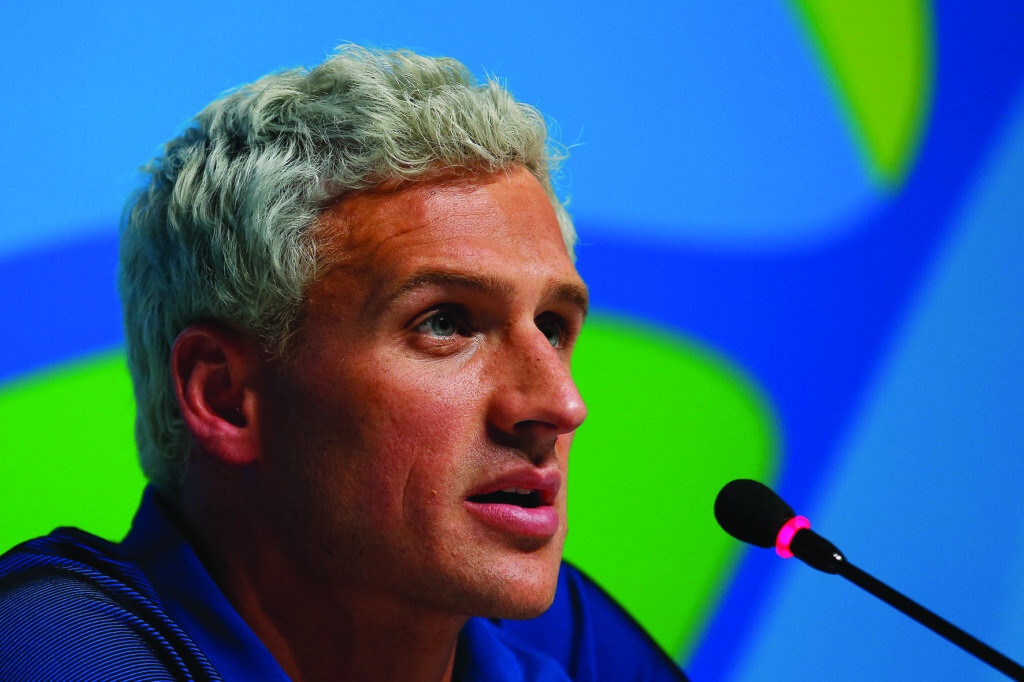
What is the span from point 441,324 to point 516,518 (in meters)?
0.22

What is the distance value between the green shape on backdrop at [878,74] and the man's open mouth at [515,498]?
1.17 m

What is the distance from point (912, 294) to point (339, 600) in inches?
52.0

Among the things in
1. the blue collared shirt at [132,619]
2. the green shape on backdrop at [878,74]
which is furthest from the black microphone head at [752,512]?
the green shape on backdrop at [878,74]

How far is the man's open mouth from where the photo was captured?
1.11m

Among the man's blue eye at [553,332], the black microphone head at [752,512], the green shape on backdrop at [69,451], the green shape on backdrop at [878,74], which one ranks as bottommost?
the green shape on backdrop at [69,451]

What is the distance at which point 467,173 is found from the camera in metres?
1.19

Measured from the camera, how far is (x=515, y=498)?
114 centimetres

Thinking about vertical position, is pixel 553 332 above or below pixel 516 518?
above

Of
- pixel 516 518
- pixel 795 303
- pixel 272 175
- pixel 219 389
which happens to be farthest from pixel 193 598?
pixel 795 303

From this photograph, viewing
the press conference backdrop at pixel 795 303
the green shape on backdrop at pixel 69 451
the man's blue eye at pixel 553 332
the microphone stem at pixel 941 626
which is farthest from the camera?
the press conference backdrop at pixel 795 303

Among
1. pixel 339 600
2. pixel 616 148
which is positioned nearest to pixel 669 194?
pixel 616 148

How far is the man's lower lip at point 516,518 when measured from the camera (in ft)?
3.57

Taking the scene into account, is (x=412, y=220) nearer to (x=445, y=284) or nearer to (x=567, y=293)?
(x=445, y=284)

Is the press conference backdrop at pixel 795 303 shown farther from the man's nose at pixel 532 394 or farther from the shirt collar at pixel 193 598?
the shirt collar at pixel 193 598
